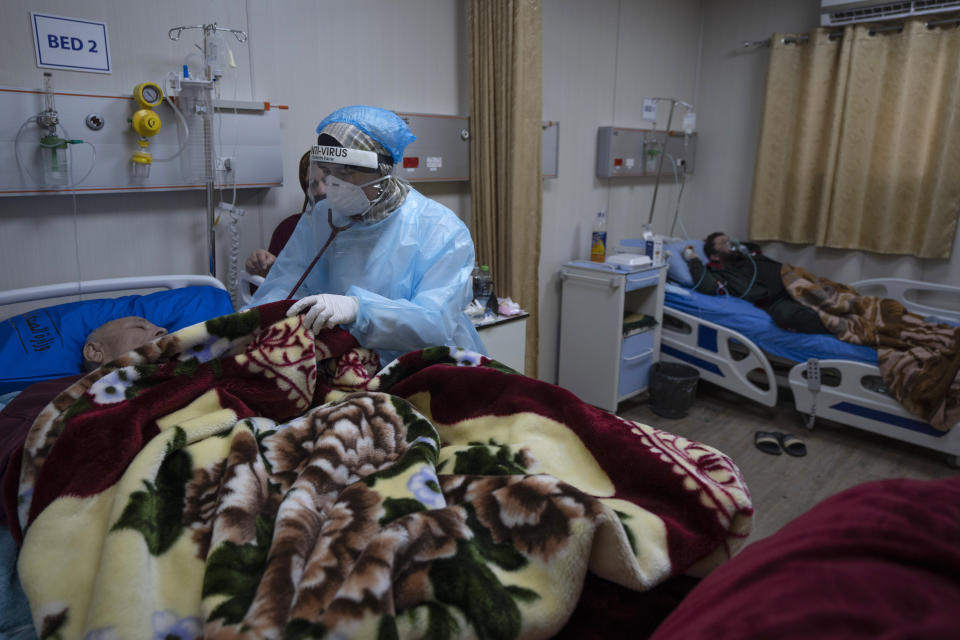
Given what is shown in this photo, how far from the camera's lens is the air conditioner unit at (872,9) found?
329cm

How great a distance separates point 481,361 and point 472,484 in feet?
1.32

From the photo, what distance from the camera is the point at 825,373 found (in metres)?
3.26

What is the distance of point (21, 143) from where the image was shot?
186 centimetres

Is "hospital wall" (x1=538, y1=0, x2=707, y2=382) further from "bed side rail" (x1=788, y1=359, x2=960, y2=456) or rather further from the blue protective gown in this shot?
the blue protective gown

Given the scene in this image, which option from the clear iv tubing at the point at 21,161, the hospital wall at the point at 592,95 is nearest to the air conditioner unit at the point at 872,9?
the hospital wall at the point at 592,95

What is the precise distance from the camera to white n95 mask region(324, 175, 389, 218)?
Result: 1.71 m

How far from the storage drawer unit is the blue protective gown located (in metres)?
1.53

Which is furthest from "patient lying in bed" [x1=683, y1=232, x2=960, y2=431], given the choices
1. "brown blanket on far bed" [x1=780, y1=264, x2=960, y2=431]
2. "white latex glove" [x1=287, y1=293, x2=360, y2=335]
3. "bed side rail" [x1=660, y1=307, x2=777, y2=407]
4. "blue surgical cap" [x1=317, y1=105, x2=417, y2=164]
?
"white latex glove" [x1=287, y1=293, x2=360, y2=335]

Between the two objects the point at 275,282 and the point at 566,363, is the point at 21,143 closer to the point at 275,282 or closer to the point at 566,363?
the point at 275,282

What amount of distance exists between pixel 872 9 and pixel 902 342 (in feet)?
6.72

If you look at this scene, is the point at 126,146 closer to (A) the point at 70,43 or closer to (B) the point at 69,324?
(A) the point at 70,43

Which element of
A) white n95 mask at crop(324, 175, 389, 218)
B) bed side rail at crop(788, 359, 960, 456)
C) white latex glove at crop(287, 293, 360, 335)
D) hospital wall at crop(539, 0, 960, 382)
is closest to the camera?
white latex glove at crop(287, 293, 360, 335)

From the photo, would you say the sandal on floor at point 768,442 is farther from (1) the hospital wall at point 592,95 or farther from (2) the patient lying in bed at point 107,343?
(2) the patient lying in bed at point 107,343

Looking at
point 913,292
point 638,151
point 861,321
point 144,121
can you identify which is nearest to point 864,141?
point 913,292
